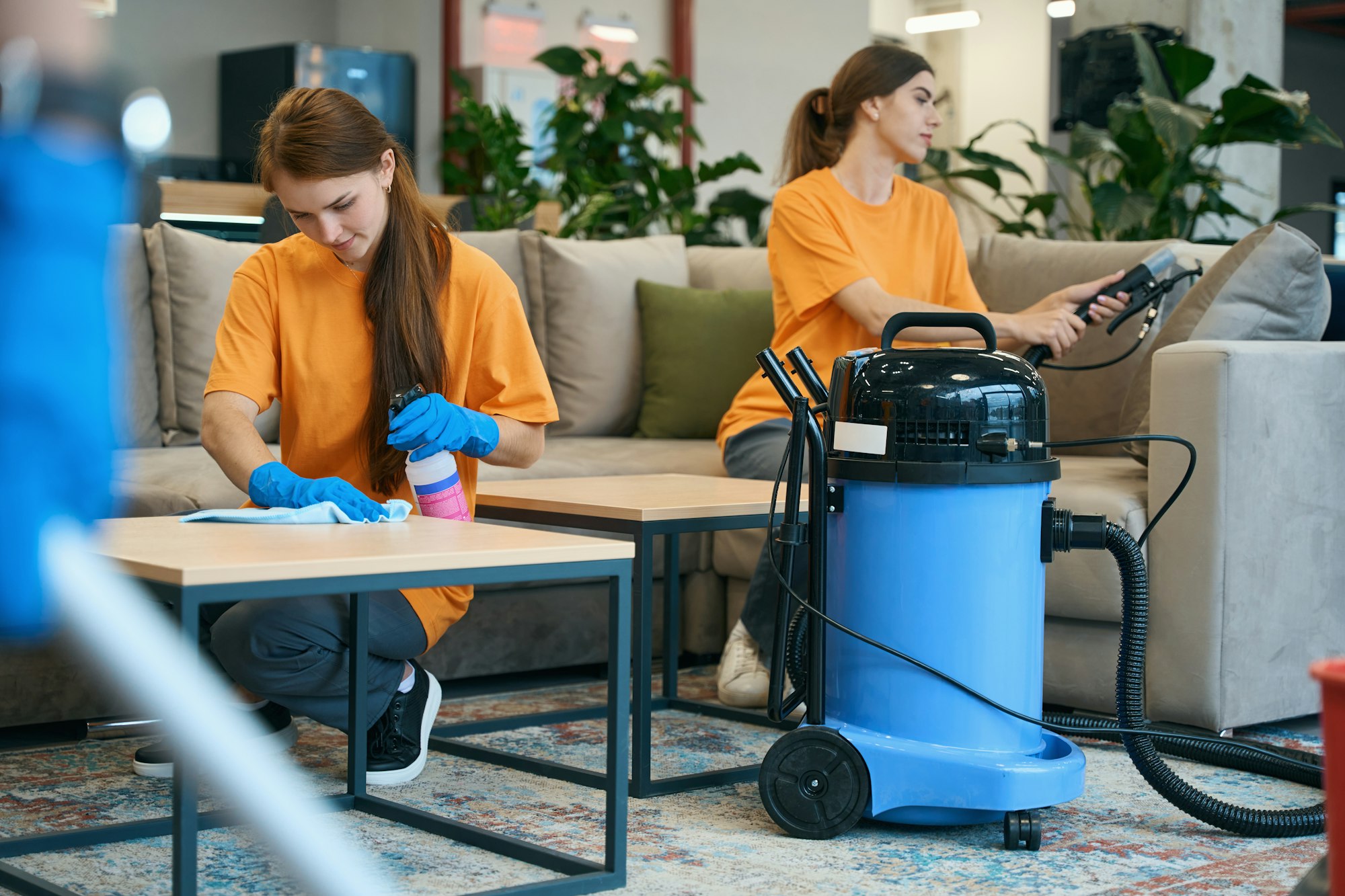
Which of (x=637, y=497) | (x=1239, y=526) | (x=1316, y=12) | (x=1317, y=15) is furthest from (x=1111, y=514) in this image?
(x=1317, y=15)

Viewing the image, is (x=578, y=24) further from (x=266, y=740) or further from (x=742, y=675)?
(x=266, y=740)

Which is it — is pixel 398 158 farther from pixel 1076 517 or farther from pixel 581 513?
pixel 1076 517

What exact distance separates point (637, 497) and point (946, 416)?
20.1 inches

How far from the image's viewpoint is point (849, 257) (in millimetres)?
2670

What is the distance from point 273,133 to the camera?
6.37 ft

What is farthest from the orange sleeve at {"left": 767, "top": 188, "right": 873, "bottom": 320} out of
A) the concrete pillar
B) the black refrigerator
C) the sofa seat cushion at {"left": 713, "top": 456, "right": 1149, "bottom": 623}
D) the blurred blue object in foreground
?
the black refrigerator

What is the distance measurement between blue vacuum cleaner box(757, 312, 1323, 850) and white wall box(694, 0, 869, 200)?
6466 mm

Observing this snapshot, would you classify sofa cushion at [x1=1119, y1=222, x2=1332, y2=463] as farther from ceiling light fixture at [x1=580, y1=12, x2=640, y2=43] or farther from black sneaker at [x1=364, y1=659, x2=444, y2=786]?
ceiling light fixture at [x1=580, y1=12, x2=640, y2=43]

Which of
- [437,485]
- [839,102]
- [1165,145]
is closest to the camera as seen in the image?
[437,485]

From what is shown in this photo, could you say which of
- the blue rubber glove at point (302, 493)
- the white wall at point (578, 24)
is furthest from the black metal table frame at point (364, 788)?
the white wall at point (578, 24)

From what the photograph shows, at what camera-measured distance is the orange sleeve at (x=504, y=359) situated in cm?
210

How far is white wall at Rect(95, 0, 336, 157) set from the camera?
25.5ft

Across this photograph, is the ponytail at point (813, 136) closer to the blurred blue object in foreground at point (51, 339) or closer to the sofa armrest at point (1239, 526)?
the sofa armrest at point (1239, 526)

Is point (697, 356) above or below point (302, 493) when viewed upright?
above
